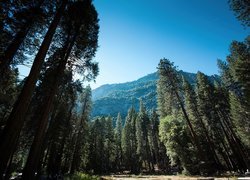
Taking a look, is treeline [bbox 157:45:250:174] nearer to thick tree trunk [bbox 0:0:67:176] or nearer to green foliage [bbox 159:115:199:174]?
green foliage [bbox 159:115:199:174]

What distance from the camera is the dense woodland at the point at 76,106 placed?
32.3ft

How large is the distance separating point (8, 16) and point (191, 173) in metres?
27.9

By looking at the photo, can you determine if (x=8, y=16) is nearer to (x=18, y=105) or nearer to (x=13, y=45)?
(x=13, y=45)

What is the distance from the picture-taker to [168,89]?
2866cm

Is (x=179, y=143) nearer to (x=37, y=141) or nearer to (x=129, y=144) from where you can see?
(x=37, y=141)

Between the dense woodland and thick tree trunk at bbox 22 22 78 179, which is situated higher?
the dense woodland

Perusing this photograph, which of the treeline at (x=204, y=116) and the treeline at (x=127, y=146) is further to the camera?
the treeline at (x=127, y=146)

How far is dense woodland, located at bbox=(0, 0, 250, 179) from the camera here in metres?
9.86

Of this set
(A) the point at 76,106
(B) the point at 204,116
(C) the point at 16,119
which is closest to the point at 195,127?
(B) the point at 204,116

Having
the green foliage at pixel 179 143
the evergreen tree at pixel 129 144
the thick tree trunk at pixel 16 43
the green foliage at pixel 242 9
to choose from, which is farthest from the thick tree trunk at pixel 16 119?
the evergreen tree at pixel 129 144

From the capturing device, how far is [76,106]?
27.9 m

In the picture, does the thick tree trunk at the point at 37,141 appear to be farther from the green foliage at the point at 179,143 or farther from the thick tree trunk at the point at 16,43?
the green foliage at the point at 179,143

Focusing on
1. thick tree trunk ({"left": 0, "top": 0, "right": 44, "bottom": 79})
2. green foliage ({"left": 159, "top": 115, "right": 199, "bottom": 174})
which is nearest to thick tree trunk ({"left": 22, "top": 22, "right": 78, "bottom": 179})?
thick tree trunk ({"left": 0, "top": 0, "right": 44, "bottom": 79})

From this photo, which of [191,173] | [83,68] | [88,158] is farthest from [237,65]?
[88,158]
